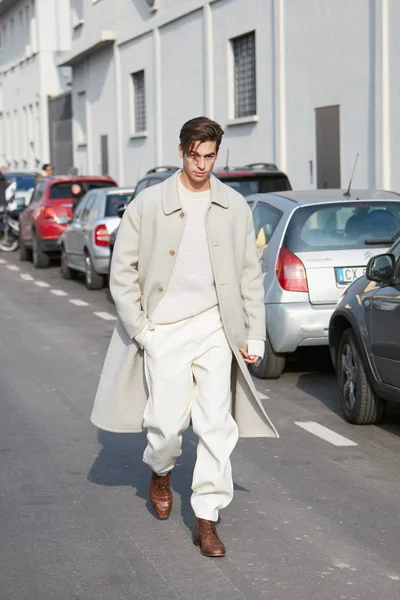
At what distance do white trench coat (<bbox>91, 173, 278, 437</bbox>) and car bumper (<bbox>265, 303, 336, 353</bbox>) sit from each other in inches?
167

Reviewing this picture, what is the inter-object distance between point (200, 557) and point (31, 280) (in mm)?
16144

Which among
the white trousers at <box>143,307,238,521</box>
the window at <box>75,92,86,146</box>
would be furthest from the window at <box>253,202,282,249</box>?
the window at <box>75,92,86,146</box>

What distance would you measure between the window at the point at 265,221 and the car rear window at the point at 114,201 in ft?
24.7

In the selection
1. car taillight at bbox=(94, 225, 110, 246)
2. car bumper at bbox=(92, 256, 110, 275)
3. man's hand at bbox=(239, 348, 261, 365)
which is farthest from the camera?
car bumper at bbox=(92, 256, 110, 275)

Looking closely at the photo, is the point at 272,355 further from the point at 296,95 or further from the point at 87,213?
the point at 296,95

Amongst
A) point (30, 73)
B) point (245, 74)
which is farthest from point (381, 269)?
point (30, 73)

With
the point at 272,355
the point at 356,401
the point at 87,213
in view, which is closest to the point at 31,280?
the point at 87,213

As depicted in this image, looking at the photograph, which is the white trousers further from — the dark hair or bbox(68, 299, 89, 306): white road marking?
bbox(68, 299, 89, 306): white road marking

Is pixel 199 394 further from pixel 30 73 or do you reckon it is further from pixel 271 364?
pixel 30 73

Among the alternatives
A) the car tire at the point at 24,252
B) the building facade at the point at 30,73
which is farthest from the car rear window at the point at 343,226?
the building facade at the point at 30,73

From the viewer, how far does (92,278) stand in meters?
19.2

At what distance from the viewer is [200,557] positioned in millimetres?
5566

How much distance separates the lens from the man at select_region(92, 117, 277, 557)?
5.66 m

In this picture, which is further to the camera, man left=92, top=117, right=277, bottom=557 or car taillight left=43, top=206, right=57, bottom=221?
car taillight left=43, top=206, right=57, bottom=221
